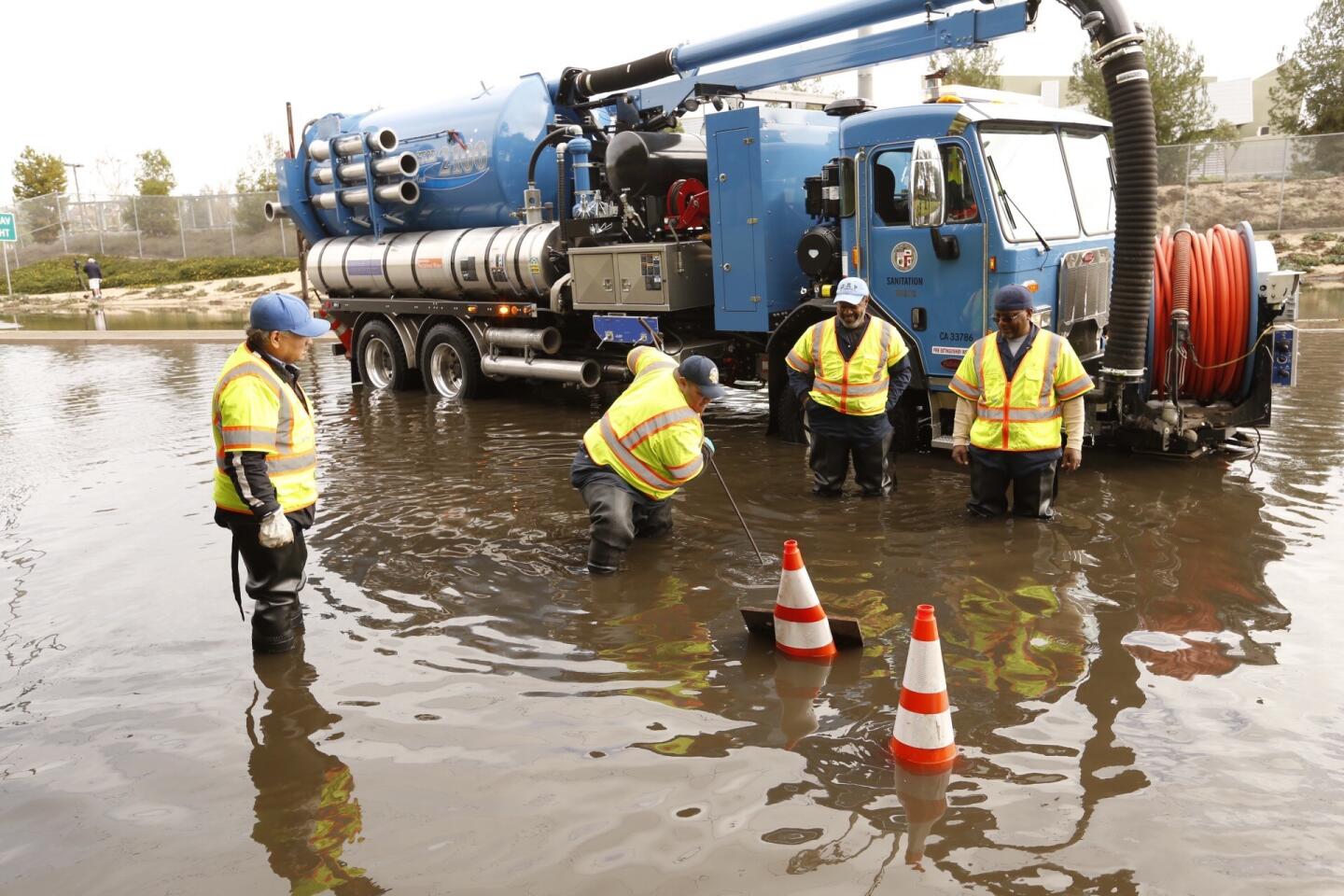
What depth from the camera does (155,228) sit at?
135 ft

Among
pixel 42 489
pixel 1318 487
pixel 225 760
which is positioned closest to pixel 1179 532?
pixel 1318 487

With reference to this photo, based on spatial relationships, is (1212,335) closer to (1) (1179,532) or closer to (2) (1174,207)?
(1) (1179,532)

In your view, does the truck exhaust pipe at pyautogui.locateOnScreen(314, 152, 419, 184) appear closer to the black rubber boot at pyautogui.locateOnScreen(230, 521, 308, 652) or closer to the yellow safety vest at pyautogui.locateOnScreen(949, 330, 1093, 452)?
the yellow safety vest at pyautogui.locateOnScreen(949, 330, 1093, 452)

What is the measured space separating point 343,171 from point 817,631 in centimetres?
1046

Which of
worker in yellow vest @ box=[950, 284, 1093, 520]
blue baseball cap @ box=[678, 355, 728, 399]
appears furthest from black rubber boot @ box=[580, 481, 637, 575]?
worker in yellow vest @ box=[950, 284, 1093, 520]

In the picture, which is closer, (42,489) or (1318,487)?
(1318,487)

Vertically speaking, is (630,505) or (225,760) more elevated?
(630,505)

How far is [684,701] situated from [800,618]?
687 millimetres

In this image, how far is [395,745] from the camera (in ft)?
13.8

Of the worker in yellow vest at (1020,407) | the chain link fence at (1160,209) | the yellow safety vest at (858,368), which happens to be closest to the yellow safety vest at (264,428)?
the yellow safety vest at (858,368)

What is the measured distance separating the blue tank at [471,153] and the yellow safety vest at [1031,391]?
6563mm

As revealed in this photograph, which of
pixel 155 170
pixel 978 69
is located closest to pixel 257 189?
pixel 155 170

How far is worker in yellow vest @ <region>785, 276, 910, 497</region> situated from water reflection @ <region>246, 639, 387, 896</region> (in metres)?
4.01

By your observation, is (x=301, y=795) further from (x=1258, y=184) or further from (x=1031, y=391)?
(x=1258, y=184)
